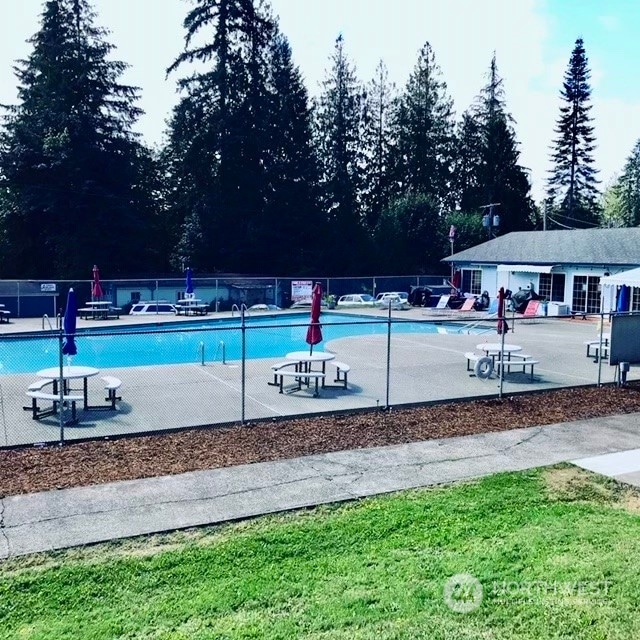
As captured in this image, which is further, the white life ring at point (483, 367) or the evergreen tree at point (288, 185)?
the evergreen tree at point (288, 185)

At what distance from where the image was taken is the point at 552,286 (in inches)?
1409

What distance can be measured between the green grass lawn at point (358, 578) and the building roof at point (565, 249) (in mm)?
27734

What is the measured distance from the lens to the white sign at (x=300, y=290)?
37.2m

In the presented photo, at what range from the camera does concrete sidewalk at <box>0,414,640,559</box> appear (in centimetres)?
651

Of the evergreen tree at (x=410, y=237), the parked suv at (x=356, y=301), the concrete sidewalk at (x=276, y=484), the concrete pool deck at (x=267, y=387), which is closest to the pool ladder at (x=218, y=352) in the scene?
the concrete pool deck at (x=267, y=387)

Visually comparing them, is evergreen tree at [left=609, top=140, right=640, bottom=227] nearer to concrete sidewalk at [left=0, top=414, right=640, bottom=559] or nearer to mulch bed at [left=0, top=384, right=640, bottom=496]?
mulch bed at [left=0, top=384, right=640, bottom=496]

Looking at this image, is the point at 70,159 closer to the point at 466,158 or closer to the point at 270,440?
the point at 466,158

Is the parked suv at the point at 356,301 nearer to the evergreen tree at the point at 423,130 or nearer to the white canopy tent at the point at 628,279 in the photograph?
the white canopy tent at the point at 628,279

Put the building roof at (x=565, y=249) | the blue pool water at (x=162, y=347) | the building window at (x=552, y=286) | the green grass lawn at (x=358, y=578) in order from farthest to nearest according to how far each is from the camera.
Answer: the building window at (x=552, y=286) → the building roof at (x=565, y=249) → the blue pool water at (x=162, y=347) → the green grass lawn at (x=358, y=578)

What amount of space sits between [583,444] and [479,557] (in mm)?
4757

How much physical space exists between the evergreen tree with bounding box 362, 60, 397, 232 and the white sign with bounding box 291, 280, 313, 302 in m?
23.4

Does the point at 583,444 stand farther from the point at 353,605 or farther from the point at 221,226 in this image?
the point at 221,226

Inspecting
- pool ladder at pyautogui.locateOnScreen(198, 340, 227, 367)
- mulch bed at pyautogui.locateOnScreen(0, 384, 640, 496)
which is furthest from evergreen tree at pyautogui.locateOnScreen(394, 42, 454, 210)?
mulch bed at pyautogui.locateOnScreen(0, 384, 640, 496)

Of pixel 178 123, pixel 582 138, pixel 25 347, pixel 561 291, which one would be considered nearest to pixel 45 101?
pixel 178 123
